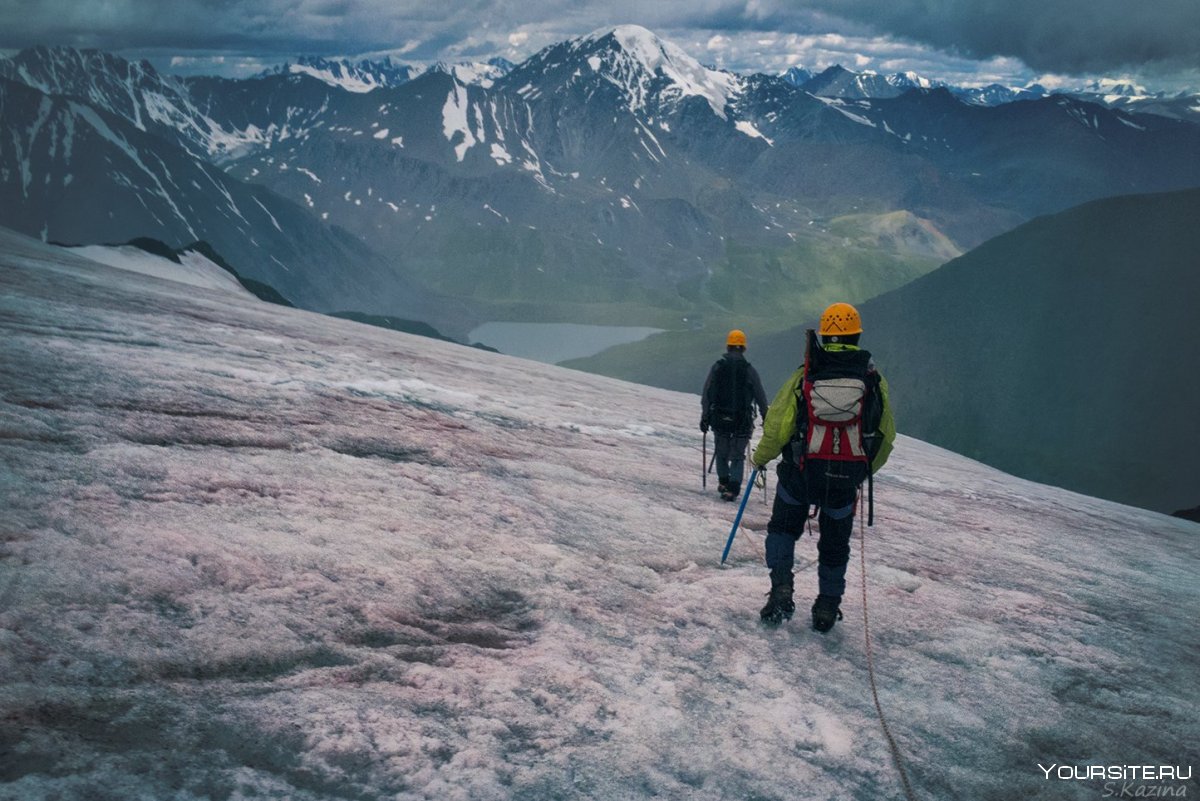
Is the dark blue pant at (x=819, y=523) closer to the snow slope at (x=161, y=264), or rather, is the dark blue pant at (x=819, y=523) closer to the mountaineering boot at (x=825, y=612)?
the mountaineering boot at (x=825, y=612)

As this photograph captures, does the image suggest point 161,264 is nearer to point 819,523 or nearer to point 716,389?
point 716,389

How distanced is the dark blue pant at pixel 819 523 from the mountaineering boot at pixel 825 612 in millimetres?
61

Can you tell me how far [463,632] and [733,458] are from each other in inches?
262

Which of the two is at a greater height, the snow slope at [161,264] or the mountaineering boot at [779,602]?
the snow slope at [161,264]

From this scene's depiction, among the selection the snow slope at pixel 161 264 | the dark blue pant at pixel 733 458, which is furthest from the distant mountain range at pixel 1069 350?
the dark blue pant at pixel 733 458

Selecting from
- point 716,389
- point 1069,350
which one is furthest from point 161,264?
point 1069,350

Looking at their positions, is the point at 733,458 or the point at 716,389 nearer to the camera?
the point at 733,458

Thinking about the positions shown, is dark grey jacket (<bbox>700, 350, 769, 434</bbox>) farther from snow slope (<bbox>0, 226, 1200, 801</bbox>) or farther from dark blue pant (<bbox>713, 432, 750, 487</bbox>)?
snow slope (<bbox>0, 226, 1200, 801</bbox>)

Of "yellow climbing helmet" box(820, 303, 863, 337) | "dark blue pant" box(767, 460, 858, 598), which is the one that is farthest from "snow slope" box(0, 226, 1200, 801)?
"yellow climbing helmet" box(820, 303, 863, 337)

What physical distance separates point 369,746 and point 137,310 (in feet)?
51.2

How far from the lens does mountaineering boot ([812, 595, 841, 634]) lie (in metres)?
6.88

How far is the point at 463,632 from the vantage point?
6000mm

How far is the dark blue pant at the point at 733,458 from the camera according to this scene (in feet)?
38.7

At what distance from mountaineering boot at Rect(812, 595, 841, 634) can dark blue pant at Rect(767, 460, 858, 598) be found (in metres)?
0.06
